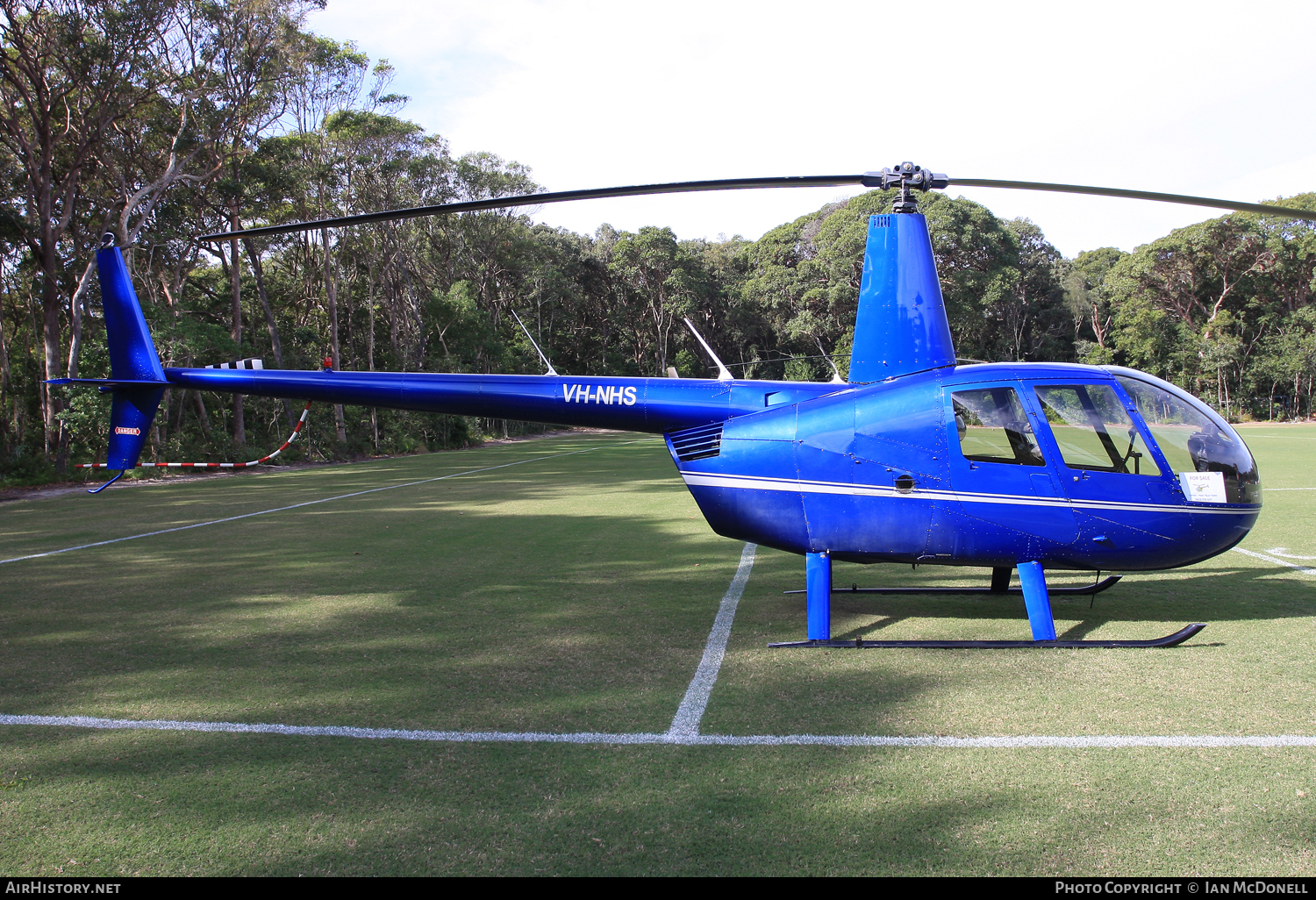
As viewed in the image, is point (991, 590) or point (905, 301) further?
point (991, 590)

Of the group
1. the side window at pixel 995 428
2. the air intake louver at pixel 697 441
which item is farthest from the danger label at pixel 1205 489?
the air intake louver at pixel 697 441

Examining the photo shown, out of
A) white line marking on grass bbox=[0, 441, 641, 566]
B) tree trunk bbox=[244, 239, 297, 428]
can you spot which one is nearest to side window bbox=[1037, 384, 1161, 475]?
white line marking on grass bbox=[0, 441, 641, 566]

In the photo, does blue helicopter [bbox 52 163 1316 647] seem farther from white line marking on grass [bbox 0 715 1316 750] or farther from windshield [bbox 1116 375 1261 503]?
white line marking on grass [bbox 0 715 1316 750]

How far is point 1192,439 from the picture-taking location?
496 cm

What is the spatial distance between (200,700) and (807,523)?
12.4 feet

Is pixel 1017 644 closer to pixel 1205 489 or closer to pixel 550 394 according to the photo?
pixel 1205 489

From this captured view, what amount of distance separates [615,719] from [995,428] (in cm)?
312

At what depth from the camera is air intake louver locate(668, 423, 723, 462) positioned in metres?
5.64

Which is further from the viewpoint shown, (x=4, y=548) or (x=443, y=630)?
(x=4, y=548)

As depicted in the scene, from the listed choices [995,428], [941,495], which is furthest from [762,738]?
[995,428]

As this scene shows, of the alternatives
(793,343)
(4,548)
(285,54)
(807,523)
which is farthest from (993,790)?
(793,343)

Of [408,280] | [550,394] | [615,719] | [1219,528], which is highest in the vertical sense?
[408,280]

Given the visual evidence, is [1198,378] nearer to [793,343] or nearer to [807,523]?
[793,343]

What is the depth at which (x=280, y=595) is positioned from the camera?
6.51 metres
